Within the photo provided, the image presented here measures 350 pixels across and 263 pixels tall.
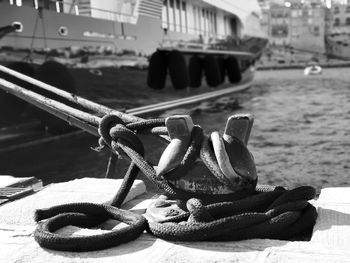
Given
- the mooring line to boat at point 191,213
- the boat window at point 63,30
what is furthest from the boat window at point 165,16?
the mooring line to boat at point 191,213

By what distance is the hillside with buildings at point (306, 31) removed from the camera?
82062 millimetres

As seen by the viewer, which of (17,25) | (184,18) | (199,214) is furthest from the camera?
(184,18)

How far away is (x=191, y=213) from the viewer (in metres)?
2.01

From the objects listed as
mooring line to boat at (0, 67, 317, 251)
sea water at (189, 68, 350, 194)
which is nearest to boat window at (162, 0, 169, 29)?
sea water at (189, 68, 350, 194)

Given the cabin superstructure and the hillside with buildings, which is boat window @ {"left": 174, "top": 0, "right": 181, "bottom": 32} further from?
the hillside with buildings

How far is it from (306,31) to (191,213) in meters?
90.1

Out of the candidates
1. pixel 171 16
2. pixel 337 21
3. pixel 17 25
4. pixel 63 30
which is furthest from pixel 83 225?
pixel 337 21

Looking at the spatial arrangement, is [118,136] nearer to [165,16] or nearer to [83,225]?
[83,225]

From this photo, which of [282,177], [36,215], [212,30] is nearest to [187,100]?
[212,30]

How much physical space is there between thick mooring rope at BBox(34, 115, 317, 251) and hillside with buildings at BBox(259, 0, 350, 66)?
77.4 meters

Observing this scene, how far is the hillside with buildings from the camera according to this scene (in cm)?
8206

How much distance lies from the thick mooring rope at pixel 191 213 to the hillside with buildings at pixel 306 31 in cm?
7742

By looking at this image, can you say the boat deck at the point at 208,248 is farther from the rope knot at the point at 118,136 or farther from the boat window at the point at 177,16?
the boat window at the point at 177,16

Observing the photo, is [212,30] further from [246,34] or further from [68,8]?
[68,8]
